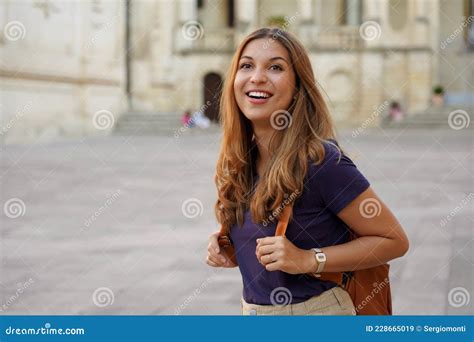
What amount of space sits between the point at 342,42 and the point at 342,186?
123ft

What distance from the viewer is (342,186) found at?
219 cm
